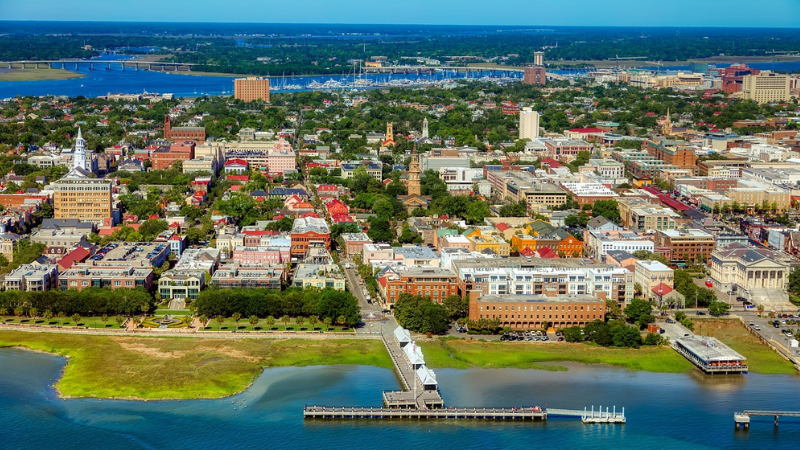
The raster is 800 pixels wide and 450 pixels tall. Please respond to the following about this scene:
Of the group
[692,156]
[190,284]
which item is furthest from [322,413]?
[692,156]

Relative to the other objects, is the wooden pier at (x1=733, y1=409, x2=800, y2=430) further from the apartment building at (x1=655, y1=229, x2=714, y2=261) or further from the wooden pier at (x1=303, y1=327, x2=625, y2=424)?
the apartment building at (x1=655, y1=229, x2=714, y2=261)

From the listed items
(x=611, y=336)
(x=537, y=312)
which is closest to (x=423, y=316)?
(x=537, y=312)

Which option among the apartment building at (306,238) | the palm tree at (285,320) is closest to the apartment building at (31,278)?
the palm tree at (285,320)

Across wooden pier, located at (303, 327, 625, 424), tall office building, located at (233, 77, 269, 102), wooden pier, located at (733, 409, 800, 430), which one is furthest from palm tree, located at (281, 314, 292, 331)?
tall office building, located at (233, 77, 269, 102)

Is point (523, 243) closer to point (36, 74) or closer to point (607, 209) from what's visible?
point (607, 209)

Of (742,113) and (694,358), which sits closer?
(694,358)

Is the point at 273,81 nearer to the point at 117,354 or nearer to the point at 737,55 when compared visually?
the point at 737,55

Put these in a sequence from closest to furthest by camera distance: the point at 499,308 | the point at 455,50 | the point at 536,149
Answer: the point at 499,308 → the point at 536,149 → the point at 455,50
